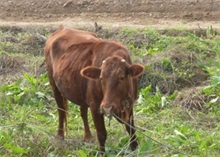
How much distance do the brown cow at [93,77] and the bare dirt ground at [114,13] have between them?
6.26 metres

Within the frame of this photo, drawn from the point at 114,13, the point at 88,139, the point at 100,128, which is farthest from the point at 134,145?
the point at 114,13

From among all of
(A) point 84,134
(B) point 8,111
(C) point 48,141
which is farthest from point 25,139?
(B) point 8,111

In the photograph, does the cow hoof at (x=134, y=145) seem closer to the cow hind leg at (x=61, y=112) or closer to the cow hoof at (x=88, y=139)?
the cow hoof at (x=88, y=139)

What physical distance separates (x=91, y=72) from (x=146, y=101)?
2.64 meters

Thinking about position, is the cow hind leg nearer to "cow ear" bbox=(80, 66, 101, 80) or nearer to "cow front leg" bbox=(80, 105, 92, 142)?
"cow front leg" bbox=(80, 105, 92, 142)

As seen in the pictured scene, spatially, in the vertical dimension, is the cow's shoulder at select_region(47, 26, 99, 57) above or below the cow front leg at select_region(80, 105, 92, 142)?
above

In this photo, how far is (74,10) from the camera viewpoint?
59.0ft

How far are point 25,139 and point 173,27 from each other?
719 centimetres

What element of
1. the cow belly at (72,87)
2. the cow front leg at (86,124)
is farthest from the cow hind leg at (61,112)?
the cow belly at (72,87)

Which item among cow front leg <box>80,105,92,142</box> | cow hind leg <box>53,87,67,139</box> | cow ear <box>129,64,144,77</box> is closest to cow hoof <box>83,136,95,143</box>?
cow front leg <box>80,105,92,142</box>

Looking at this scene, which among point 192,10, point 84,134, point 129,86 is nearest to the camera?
point 129,86

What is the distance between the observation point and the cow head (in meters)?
8.34

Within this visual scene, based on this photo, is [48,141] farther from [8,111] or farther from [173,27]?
[173,27]

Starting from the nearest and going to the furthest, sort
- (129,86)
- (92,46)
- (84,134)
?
(129,86), (92,46), (84,134)
